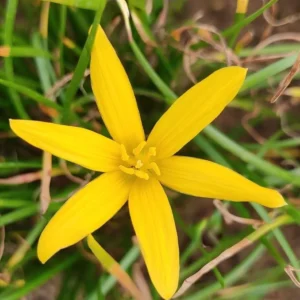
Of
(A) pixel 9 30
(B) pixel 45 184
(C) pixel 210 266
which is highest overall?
(A) pixel 9 30

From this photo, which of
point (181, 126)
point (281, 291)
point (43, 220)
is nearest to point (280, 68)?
point (181, 126)

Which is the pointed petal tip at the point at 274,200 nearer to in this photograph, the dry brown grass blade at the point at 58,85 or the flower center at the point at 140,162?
the flower center at the point at 140,162

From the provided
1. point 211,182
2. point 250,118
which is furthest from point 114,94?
Answer: point 250,118

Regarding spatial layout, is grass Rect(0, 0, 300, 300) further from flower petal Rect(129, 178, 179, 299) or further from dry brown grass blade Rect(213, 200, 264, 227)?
flower petal Rect(129, 178, 179, 299)

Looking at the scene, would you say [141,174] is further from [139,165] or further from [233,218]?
[233,218]

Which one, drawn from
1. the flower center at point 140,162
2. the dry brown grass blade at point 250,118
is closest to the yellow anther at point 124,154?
the flower center at point 140,162

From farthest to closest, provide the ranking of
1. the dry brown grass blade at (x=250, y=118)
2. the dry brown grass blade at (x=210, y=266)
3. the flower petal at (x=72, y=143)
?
the dry brown grass blade at (x=250, y=118) → the dry brown grass blade at (x=210, y=266) → the flower petal at (x=72, y=143)
